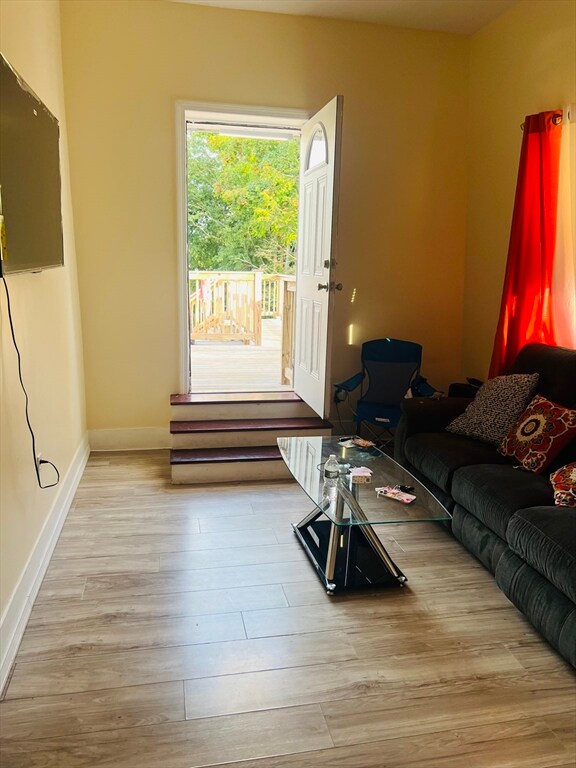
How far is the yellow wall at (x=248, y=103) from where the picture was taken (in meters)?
3.67

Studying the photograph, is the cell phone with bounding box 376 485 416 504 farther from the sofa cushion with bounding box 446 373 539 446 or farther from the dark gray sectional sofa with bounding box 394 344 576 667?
the sofa cushion with bounding box 446 373 539 446

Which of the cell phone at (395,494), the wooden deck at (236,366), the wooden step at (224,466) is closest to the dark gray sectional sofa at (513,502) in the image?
the cell phone at (395,494)

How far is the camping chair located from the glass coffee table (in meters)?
1.05

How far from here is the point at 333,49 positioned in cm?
389

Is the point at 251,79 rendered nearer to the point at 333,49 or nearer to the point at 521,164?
the point at 333,49

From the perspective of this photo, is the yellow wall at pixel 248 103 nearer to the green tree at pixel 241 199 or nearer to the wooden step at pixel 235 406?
the wooden step at pixel 235 406

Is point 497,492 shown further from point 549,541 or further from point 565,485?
point 549,541

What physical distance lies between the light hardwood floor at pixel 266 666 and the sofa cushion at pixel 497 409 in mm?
599

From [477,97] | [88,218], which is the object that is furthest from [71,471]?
[477,97]

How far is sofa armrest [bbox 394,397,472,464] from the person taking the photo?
126 inches

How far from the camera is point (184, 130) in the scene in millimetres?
3811

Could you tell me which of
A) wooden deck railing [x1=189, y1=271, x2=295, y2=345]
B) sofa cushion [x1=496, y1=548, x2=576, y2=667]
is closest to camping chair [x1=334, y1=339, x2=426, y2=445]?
sofa cushion [x1=496, y1=548, x2=576, y2=667]

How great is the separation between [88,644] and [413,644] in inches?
45.9

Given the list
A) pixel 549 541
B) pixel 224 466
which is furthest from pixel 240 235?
pixel 549 541
